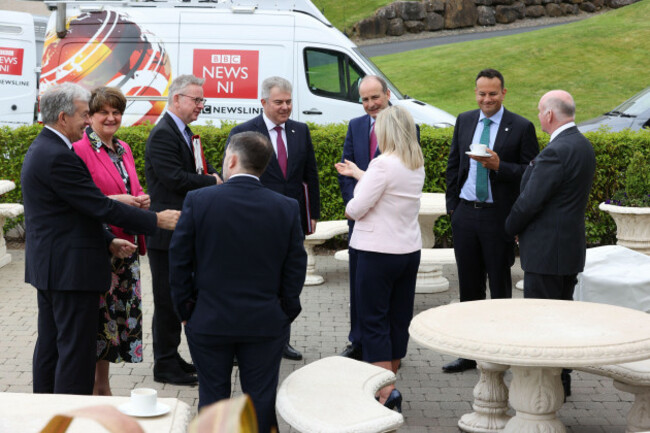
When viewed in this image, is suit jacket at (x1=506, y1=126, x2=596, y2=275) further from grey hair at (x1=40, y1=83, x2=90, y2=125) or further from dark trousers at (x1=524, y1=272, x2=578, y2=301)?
grey hair at (x1=40, y1=83, x2=90, y2=125)

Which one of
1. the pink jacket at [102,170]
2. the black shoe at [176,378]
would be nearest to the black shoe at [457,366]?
the black shoe at [176,378]

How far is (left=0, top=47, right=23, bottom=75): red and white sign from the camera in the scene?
1508 centimetres

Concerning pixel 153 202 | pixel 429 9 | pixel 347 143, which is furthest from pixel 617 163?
pixel 429 9

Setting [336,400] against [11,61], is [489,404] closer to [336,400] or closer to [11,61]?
[336,400]

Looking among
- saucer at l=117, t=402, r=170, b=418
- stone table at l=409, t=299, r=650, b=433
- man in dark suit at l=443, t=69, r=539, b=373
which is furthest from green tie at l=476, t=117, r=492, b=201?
saucer at l=117, t=402, r=170, b=418

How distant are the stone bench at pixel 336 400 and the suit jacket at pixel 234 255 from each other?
1.31 ft

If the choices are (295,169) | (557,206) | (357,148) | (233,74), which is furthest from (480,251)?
(233,74)

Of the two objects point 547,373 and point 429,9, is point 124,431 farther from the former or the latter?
point 429,9

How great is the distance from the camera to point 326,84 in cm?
1296

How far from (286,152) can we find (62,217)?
2192 millimetres

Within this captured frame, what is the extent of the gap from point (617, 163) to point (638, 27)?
73.1ft

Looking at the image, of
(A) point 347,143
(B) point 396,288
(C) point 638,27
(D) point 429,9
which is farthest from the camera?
(D) point 429,9

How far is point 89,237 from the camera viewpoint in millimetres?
4594

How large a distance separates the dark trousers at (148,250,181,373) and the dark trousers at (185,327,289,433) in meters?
1.77
